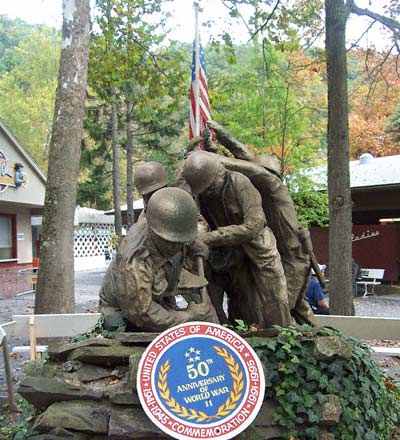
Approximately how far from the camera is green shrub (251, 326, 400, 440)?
3.45 meters

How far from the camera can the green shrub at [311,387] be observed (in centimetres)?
345

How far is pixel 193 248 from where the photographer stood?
3.99m

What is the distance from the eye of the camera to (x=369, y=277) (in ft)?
52.5

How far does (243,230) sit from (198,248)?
15.3 inches

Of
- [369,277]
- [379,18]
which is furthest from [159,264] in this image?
[369,277]

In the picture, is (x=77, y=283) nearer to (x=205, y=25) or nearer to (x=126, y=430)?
(x=205, y=25)

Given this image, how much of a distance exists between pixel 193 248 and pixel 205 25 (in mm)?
8859

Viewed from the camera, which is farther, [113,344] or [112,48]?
[112,48]

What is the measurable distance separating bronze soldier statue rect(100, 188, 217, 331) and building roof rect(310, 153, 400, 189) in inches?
503

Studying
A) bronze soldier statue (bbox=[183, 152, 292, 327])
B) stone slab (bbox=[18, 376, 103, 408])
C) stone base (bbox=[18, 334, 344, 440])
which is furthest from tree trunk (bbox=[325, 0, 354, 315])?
stone slab (bbox=[18, 376, 103, 408])

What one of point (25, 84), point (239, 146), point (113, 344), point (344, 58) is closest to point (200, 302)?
point (113, 344)

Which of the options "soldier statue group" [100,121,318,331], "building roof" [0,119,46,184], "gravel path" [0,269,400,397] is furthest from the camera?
"building roof" [0,119,46,184]

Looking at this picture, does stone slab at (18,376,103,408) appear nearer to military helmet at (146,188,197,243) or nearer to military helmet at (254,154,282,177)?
military helmet at (146,188,197,243)

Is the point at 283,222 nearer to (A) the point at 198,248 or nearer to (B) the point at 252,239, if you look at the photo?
(B) the point at 252,239
